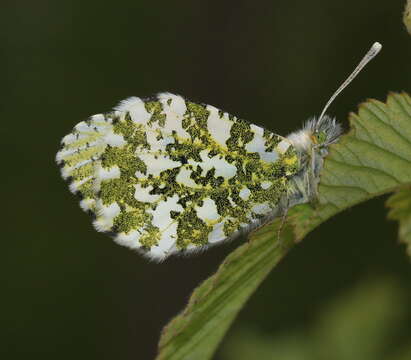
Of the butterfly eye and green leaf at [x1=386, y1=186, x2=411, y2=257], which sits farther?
the butterfly eye

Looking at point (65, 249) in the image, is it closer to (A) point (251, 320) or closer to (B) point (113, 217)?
(A) point (251, 320)

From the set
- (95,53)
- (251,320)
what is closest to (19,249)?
(95,53)

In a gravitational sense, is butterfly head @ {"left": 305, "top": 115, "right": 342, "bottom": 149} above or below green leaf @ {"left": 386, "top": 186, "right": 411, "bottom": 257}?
above

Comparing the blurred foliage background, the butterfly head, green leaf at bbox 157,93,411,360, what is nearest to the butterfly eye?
the butterfly head

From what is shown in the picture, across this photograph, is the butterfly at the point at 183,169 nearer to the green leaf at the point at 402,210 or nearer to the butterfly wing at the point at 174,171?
the butterfly wing at the point at 174,171

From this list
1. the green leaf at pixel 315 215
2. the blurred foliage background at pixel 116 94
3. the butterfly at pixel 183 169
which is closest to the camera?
the green leaf at pixel 315 215

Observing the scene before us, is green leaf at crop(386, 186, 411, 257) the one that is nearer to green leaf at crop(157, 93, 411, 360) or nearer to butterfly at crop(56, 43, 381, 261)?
green leaf at crop(157, 93, 411, 360)

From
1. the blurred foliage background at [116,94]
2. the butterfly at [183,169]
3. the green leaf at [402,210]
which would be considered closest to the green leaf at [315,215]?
the green leaf at [402,210]
